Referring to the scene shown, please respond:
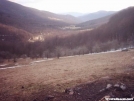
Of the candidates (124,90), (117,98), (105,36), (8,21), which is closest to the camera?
(117,98)

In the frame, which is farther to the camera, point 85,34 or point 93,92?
point 85,34

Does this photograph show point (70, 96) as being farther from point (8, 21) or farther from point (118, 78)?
point (8, 21)

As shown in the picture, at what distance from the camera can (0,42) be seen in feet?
251

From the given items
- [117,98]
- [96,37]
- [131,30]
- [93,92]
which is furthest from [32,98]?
[96,37]

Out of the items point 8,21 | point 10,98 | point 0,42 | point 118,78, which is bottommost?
point 10,98

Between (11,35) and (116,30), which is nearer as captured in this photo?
(116,30)

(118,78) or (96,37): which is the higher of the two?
(96,37)

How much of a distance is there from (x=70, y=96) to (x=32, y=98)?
8.27ft

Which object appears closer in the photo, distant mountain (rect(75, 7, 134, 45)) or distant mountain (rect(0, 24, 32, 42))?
distant mountain (rect(75, 7, 134, 45))

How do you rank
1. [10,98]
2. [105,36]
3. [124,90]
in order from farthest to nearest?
[105,36] < [10,98] < [124,90]

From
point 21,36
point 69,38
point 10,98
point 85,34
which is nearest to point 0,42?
point 21,36

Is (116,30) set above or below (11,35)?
below

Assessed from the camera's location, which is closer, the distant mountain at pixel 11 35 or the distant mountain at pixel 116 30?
the distant mountain at pixel 116 30

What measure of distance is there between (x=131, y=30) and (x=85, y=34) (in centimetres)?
2312
